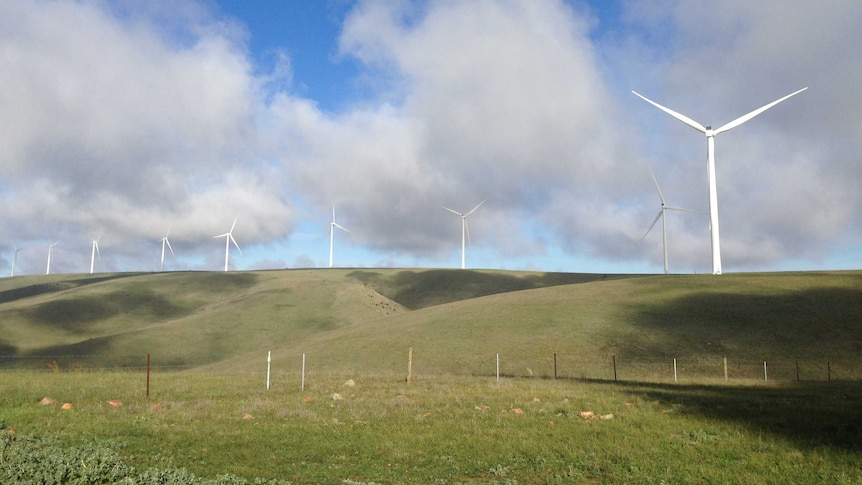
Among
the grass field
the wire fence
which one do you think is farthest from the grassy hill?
the wire fence

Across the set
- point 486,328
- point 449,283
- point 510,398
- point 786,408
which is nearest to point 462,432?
point 510,398

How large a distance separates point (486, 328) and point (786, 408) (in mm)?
46729

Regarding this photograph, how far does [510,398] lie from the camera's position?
101ft

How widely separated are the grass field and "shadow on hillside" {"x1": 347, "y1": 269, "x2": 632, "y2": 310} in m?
66.1

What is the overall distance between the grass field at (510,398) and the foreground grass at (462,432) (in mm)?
109

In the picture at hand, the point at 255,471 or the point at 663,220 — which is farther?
the point at 663,220

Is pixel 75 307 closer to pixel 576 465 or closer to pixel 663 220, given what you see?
pixel 663 220

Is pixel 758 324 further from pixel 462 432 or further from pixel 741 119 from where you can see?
pixel 462 432

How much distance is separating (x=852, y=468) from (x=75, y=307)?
147 meters

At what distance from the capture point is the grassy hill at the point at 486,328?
5922 cm

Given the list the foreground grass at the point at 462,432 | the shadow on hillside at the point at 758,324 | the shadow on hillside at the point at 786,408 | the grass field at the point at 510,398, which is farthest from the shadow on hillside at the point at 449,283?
the foreground grass at the point at 462,432

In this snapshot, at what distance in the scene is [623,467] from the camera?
16641 millimetres

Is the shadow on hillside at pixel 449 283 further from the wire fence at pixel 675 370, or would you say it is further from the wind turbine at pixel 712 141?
the wire fence at pixel 675 370

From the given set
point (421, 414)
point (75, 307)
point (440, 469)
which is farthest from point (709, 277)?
point (75, 307)
